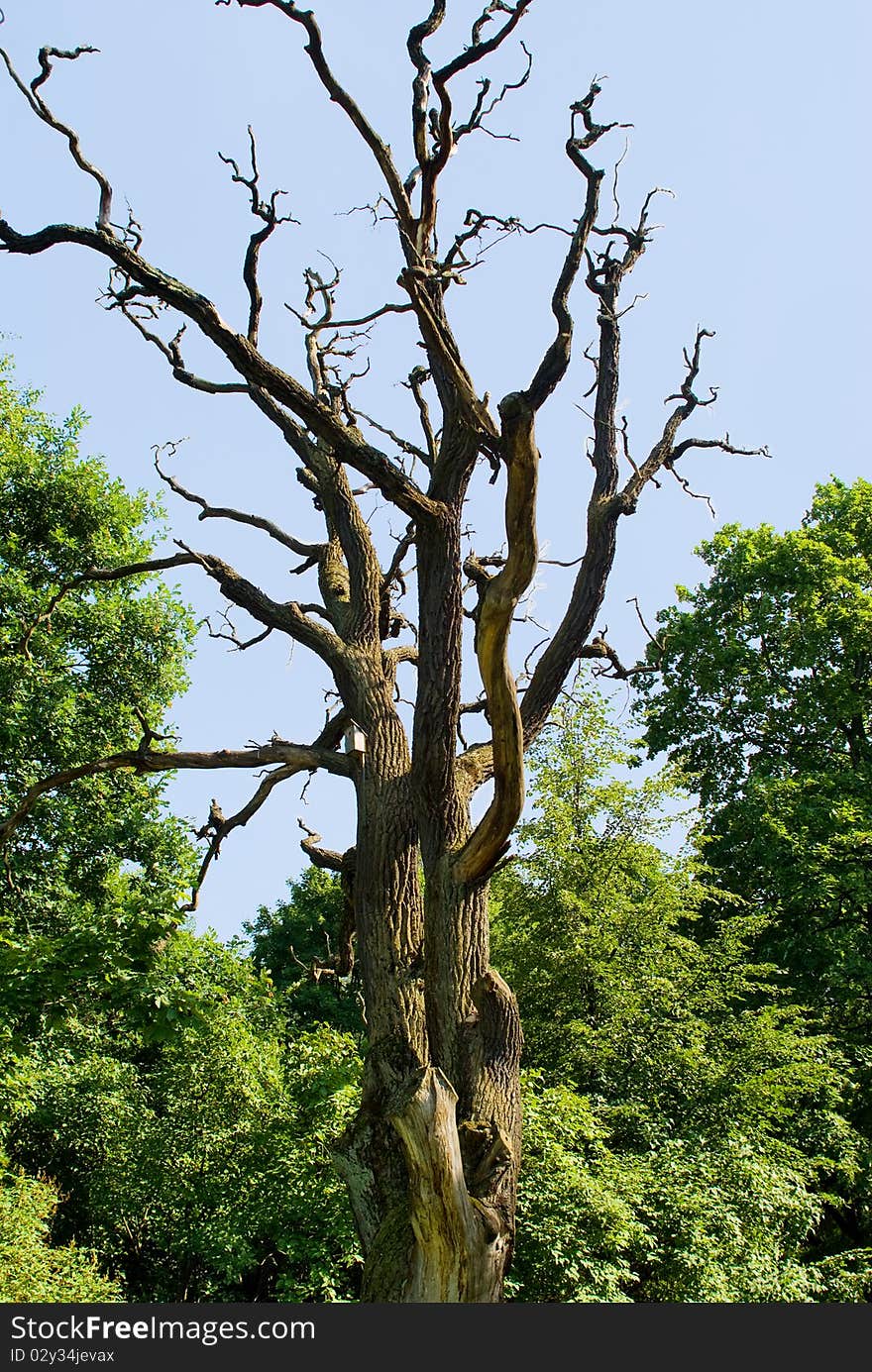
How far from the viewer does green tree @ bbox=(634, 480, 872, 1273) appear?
16.3m

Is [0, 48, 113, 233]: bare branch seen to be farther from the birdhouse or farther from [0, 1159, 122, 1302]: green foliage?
[0, 1159, 122, 1302]: green foliage

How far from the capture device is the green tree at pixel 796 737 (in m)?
16.3

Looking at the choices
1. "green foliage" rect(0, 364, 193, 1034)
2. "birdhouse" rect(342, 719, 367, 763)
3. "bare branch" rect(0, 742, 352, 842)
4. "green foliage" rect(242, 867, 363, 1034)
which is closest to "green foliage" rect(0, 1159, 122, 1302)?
"green foliage" rect(0, 364, 193, 1034)

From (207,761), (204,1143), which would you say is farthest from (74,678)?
(207,761)

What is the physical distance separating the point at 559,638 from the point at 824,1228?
13.6m

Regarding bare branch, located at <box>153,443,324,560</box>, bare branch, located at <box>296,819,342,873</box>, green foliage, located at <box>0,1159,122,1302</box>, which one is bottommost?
green foliage, located at <box>0,1159,122,1302</box>

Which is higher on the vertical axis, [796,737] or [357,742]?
[796,737]

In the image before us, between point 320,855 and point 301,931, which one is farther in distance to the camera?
point 301,931

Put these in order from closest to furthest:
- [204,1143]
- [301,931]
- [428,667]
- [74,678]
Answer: [428,667] → [204,1143] → [74,678] → [301,931]

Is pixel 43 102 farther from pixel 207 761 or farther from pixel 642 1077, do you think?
pixel 642 1077

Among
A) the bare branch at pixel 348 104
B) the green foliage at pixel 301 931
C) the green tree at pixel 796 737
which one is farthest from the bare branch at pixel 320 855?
the green foliage at pixel 301 931

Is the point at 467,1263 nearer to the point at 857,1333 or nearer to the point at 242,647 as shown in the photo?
the point at 857,1333

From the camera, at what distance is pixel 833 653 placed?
18.6 meters

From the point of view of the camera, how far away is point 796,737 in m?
19.0
